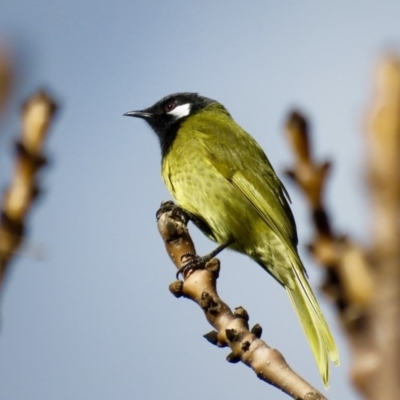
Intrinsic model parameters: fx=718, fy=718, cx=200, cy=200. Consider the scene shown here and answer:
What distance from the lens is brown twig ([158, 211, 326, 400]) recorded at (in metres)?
2.10

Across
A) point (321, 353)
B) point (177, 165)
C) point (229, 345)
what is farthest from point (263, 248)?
point (229, 345)

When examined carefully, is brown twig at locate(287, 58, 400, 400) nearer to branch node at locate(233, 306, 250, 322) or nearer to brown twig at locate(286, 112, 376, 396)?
brown twig at locate(286, 112, 376, 396)

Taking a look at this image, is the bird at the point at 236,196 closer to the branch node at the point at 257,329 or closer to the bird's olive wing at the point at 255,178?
the bird's olive wing at the point at 255,178

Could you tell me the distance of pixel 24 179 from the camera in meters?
0.87

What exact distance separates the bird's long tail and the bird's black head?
2734 millimetres

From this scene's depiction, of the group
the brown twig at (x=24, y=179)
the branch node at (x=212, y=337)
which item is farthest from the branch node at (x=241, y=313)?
the brown twig at (x=24, y=179)

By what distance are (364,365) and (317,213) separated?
6.8 inches

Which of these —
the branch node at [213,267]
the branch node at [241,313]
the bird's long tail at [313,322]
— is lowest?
the branch node at [241,313]

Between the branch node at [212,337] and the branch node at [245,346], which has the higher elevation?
the branch node at [212,337]

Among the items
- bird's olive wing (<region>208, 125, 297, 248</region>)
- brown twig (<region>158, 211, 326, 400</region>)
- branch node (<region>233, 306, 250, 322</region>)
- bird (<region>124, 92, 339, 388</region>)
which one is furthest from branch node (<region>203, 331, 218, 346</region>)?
bird's olive wing (<region>208, 125, 297, 248</region>)

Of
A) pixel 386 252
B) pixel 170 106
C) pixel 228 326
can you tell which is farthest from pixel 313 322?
pixel 386 252

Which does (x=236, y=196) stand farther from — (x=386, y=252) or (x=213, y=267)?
(x=386, y=252)

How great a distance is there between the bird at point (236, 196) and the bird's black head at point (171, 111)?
40 cm

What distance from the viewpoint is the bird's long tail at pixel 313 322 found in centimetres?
528
